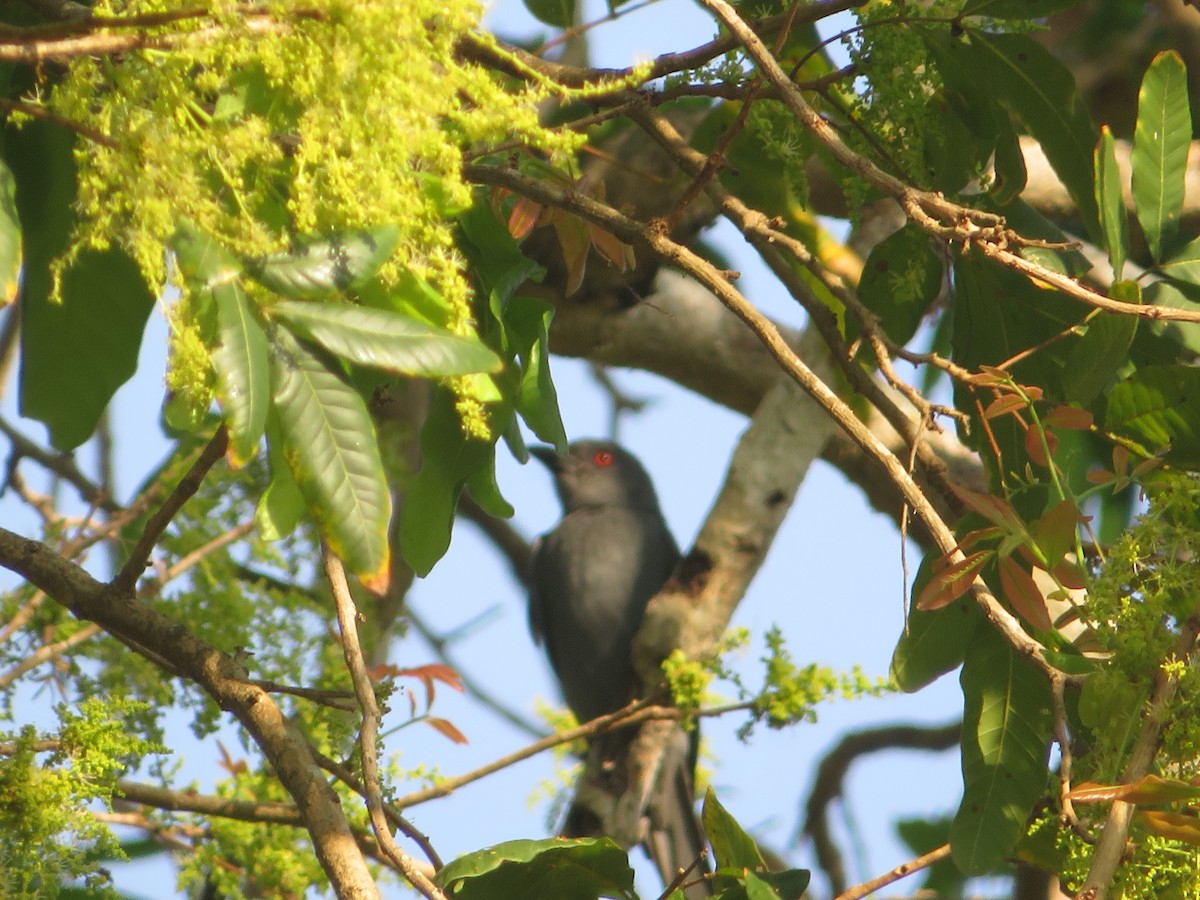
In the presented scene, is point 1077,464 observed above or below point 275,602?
below

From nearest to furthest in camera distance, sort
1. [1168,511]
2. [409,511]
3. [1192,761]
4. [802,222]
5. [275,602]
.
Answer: [1192,761]
[1168,511]
[409,511]
[802,222]
[275,602]

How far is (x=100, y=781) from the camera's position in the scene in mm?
1351

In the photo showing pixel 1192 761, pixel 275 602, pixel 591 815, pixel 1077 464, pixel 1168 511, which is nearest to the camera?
pixel 1192 761

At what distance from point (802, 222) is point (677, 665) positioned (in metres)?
0.97

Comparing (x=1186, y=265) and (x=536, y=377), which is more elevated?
(x=536, y=377)

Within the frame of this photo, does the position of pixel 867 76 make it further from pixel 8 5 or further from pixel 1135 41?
pixel 1135 41

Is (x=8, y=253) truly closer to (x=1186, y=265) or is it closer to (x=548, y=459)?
(x=1186, y=265)

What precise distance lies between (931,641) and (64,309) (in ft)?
3.43

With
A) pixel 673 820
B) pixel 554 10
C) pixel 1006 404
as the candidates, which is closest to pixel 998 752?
pixel 1006 404

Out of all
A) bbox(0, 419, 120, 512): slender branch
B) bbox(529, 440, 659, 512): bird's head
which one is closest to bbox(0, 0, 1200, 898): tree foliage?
bbox(0, 419, 120, 512): slender branch

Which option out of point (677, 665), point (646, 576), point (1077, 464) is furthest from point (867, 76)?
point (646, 576)

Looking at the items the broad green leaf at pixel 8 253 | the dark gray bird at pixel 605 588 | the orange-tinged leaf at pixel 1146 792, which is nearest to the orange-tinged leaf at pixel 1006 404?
the orange-tinged leaf at pixel 1146 792

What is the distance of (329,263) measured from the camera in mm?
931

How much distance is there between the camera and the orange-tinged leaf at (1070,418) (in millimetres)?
1255
